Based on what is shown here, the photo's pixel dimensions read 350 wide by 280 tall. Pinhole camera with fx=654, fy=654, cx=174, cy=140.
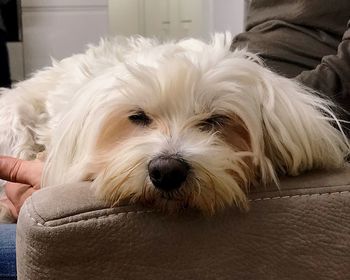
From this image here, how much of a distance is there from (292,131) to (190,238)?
280 millimetres

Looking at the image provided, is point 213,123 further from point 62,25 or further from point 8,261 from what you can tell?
point 62,25

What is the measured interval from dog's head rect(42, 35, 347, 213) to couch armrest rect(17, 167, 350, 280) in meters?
0.07

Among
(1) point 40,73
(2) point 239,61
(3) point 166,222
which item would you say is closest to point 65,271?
(3) point 166,222

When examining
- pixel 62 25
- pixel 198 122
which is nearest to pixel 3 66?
pixel 62 25

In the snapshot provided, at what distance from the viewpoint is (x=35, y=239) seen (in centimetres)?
→ 83

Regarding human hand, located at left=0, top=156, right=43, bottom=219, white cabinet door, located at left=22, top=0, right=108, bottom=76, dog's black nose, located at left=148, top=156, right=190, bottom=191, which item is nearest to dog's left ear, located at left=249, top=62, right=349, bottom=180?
dog's black nose, located at left=148, top=156, right=190, bottom=191

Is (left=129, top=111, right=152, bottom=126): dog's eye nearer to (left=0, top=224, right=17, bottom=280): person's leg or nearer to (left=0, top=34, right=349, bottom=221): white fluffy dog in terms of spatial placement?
(left=0, top=34, right=349, bottom=221): white fluffy dog

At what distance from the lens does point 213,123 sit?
106 centimetres

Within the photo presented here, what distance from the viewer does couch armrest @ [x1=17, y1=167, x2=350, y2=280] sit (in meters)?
0.83

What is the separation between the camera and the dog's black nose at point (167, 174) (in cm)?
88

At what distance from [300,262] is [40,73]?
1.17m

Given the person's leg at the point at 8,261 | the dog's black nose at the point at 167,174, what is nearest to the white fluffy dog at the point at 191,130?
the dog's black nose at the point at 167,174

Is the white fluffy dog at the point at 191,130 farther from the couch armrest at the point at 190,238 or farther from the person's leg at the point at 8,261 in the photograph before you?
the person's leg at the point at 8,261

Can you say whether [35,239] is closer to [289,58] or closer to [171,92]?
[171,92]
